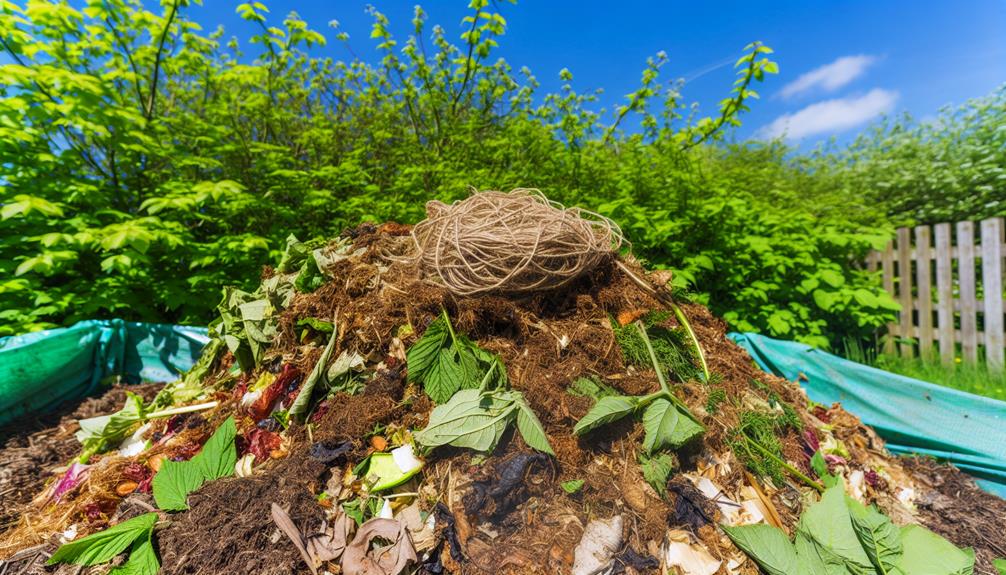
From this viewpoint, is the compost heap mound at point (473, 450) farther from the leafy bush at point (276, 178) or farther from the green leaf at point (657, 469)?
the leafy bush at point (276, 178)

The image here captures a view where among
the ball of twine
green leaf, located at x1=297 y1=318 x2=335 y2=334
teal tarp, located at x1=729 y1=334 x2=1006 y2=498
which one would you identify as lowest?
teal tarp, located at x1=729 y1=334 x2=1006 y2=498

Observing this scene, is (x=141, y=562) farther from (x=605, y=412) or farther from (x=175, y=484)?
(x=605, y=412)

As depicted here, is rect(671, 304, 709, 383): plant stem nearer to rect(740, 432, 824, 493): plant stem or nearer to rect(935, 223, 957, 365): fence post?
rect(740, 432, 824, 493): plant stem

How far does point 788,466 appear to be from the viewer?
2062 mm

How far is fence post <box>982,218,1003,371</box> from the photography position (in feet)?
16.1

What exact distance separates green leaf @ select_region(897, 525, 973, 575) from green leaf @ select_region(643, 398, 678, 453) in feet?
3.14

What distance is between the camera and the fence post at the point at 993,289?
491 centimetres

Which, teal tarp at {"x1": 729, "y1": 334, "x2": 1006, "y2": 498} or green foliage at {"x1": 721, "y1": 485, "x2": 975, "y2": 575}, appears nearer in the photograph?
green foliage at {"x1": 721, "y1": 485, "x2": 975, "y2": 575}

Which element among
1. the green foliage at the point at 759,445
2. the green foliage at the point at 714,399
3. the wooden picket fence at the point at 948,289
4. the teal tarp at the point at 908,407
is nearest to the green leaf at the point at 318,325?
the green foliage at the point at 714,399

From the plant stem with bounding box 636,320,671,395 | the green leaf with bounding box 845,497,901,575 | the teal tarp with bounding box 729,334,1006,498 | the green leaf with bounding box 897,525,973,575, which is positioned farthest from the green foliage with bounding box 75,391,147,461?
the teal tarp with bounding box 729,334,1006,498

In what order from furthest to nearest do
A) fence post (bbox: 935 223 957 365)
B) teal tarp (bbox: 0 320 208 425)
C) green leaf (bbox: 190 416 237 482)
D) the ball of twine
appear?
fence post (bbox: 935 223 957 365), teal tarp (bbox: 0 320 208 425), the ball of twine, green leaf (bbox: 190 416 237 482)

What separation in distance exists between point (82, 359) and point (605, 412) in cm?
435

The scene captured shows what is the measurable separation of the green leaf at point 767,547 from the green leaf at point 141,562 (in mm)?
2166

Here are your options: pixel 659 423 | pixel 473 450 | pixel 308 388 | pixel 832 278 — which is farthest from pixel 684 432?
pixel 832 278
